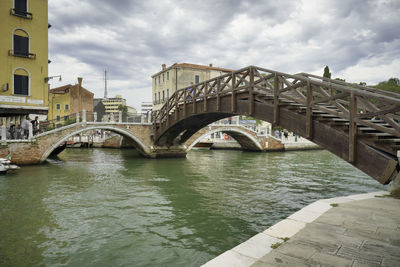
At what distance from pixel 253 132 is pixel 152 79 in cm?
2479

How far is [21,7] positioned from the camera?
1712 cm

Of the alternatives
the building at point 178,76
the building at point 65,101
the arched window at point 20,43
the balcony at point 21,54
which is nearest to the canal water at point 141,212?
the balcony at point 21,54

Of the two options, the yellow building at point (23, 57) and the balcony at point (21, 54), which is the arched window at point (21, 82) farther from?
the balcony at point (21, 54)

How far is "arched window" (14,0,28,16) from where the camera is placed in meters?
16.8

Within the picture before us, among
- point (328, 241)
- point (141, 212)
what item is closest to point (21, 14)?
point (141, 212)

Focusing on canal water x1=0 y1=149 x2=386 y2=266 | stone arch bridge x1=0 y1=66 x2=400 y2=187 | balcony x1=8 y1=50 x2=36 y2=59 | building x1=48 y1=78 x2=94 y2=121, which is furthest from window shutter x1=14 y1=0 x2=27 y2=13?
building x1=48 y1=78 x2=94 y2=121

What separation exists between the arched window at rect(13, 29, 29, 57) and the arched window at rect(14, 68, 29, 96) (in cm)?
101

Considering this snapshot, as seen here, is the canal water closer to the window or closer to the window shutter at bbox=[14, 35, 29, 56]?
the window shutter at bbox=[14, 35, 29, 56]

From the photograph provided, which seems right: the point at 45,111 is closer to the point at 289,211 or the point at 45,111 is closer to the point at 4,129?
the point at 4,129

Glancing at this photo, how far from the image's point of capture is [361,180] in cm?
1245

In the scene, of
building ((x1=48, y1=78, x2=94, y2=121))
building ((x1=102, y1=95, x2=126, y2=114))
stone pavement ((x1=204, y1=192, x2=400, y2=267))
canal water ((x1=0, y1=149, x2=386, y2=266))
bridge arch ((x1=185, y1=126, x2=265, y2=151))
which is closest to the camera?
stone pavement ((x1=204, y1=192, x2=400, y2=267))

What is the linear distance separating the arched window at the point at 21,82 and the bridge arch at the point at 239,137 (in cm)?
1197

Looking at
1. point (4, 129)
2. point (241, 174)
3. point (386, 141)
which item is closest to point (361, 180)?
point (241, 174)

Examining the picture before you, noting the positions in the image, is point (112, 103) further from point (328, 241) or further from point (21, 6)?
point (328, 241)
